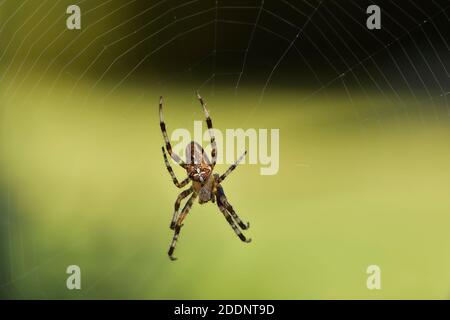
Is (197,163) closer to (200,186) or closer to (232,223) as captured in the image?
(200,186)

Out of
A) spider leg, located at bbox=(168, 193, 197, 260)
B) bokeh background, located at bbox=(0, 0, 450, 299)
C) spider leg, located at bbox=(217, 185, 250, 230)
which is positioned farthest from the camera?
spider leg, located at bbox=(217, 185, 250, 230)

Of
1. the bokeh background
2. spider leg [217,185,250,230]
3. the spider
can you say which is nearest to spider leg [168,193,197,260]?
the spider

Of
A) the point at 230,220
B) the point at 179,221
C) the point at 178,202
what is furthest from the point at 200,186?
the point at 230,220

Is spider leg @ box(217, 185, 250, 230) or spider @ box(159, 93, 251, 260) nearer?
spider @ box(159, 93, 251, 260)

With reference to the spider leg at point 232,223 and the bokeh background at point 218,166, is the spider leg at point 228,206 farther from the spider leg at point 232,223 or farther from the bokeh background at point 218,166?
the bokeh background at point 218,166

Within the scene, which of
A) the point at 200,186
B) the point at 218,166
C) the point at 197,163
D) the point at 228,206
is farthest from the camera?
the point at 218,166

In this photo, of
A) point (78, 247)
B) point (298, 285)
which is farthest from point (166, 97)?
point (298, 285)

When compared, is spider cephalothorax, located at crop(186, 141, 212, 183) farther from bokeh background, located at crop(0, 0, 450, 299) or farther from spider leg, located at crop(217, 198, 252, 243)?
bokeh background, located at crop(0, 0, 450, 299)

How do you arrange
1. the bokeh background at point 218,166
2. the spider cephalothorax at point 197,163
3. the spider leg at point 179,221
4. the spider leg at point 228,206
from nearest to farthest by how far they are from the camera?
the spider cephalothorax at point 197,163 → the bokeh background at point 218,166 → the spider leg at point 179,221 → the spider leg at point 228,206

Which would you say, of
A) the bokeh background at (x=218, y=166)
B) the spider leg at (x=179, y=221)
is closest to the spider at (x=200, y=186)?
the spider leg at (x=179, y=221)

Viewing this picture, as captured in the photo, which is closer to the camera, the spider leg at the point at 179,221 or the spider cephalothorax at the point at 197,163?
the spider cephalothorax at the point at 197,163
